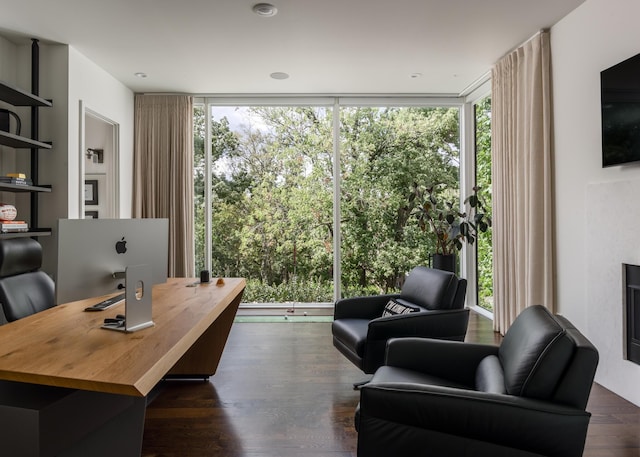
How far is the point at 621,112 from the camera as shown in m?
2.62

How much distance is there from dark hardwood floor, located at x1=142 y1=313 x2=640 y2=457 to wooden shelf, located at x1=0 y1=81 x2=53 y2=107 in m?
2.51

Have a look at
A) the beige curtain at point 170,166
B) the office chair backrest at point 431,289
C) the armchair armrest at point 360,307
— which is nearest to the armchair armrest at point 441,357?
the office chair backrest at point 431,289

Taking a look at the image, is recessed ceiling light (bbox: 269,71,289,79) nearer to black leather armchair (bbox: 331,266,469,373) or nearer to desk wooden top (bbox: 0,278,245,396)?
black leather armchair (bbox: 331,266,469,373)

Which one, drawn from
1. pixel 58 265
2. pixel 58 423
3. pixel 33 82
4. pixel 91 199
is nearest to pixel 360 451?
pixel 58 423

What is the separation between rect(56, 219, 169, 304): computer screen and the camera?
5.64 feet

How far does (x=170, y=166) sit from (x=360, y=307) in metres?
3.13

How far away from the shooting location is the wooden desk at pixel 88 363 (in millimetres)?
1226

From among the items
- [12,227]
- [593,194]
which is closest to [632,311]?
[593,194]

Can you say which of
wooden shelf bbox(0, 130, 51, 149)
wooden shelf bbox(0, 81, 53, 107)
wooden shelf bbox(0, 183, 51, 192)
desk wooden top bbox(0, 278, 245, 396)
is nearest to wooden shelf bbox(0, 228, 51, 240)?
wooden shelf bbox(0, 183, 51, 192)

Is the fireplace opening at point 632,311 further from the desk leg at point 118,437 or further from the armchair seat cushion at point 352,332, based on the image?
the desk leg at point 118,437

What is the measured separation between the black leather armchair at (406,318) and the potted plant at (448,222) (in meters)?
1.65

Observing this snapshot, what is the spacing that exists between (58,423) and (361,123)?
4844mm

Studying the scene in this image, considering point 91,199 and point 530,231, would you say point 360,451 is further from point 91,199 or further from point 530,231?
point 91,199

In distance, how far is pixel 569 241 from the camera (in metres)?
3.25
